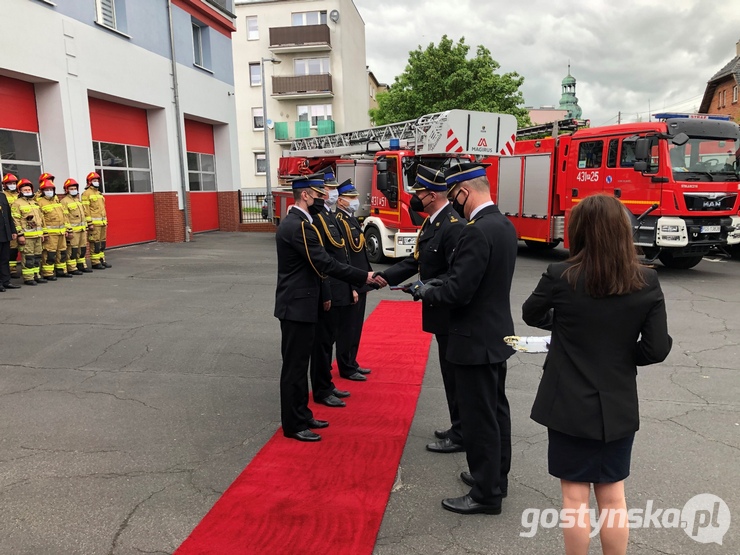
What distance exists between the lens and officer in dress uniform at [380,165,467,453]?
151 inches

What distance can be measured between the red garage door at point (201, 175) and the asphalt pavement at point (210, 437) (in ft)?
42.6

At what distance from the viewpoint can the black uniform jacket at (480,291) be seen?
118 inches

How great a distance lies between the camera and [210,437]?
4.32m

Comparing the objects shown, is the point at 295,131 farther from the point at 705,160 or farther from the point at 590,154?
the point at 705,160

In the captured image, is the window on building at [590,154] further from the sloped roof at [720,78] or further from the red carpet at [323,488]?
the sloped roof at [720,78]

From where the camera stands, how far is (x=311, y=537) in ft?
10.1

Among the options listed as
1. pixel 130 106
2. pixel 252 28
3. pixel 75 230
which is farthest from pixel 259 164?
pixel 75 230

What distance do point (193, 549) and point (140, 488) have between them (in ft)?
2.71

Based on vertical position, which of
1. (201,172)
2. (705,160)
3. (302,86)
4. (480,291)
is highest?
(302,86)

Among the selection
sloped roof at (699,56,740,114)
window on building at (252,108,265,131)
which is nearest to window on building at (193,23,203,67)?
window on building at (252,108,265,131)

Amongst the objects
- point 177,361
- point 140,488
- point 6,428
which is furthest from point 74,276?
point 140,488

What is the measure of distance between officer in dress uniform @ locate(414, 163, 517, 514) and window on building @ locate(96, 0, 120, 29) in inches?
591

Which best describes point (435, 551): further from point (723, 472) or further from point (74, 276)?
point (74, 276)

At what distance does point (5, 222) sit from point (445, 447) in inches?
377
